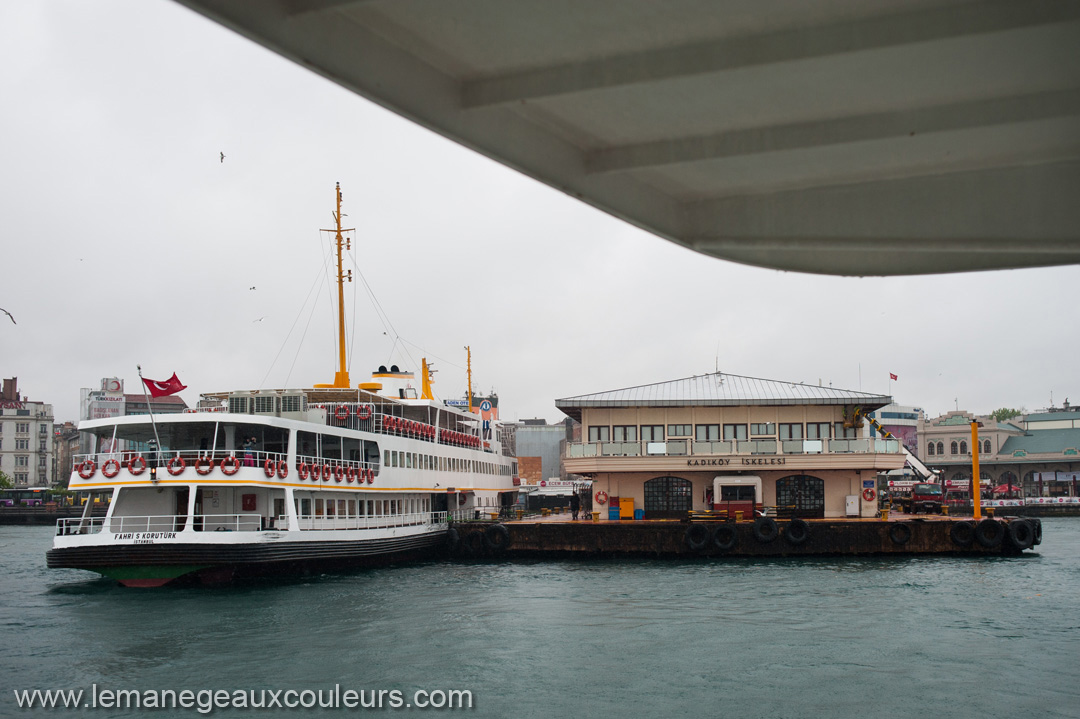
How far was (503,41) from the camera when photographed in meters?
5.56

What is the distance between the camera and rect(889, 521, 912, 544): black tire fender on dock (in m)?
35.0

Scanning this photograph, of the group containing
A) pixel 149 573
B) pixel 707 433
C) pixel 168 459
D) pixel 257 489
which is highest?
pixel 707 433

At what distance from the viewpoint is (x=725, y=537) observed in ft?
116

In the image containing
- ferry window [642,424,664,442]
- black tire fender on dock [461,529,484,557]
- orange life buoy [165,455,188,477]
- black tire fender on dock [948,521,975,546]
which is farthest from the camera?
ferry window [642,424,664,442]

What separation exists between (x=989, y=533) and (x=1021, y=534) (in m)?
1.23

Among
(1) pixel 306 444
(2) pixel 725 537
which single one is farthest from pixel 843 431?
(1) pixel 306 444

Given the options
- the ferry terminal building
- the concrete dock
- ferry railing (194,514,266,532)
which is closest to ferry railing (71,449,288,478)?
ferry railing (194,514,266,532)

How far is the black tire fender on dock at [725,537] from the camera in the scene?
116 feet

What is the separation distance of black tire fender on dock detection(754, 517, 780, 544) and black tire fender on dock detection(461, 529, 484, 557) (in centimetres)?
1095

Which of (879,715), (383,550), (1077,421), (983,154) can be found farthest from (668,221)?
(1077,421)

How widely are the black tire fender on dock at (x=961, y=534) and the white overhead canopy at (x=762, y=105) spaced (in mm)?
29444

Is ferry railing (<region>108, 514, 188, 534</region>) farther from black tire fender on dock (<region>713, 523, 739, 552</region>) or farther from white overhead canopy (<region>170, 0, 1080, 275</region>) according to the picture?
white overhead canopy (<region>170, 0, 1080, 275</region>)

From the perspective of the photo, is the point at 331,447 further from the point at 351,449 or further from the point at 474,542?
the point at 474,542

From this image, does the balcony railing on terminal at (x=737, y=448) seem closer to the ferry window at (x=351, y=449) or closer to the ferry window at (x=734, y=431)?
the ferry window at (x=734, y=431)
